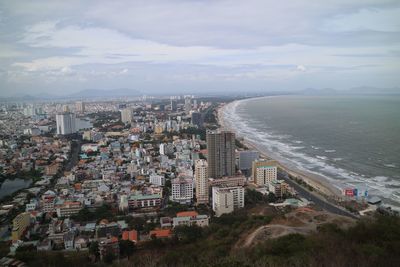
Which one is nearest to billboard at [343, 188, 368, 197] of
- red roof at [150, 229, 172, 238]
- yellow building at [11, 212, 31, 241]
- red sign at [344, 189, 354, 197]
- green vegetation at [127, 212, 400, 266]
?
red sign at [344, 189, 354, 197]

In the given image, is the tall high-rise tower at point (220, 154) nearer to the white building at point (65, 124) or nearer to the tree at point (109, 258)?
the tree at point (109, 258)

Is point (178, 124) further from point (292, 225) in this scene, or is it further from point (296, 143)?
point (292, 225)

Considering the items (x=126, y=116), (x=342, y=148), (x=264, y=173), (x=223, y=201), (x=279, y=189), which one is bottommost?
(x=279, y=189)

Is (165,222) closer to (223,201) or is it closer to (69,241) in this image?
(223,201)

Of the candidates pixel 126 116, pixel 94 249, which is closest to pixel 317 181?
pixel 94 249

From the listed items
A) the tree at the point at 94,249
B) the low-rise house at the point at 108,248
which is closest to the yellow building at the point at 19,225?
the tree at the point at 94,249

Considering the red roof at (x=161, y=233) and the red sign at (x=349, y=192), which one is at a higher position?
the red sign at (x=349, y=192)

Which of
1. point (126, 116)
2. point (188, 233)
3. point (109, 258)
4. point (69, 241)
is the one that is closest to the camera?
point (109, 258)
